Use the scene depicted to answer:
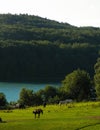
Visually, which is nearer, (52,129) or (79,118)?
(52,129)

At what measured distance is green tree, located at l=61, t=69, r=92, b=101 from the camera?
388ft

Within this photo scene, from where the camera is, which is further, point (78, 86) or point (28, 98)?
point (28, 98)

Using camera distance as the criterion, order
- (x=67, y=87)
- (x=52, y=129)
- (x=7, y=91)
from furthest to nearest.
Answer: (x=7, y=91) < (x=67, y=87) < (x=52, y=129)

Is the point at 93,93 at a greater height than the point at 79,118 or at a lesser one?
greater

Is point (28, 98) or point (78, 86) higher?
point (78, 86)

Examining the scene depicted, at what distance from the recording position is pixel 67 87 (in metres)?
121

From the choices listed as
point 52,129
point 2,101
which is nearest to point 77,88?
point 2,101

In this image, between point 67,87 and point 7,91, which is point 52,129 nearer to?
point 67,87

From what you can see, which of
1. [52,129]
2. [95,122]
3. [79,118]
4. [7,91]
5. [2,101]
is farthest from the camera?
[7,91]

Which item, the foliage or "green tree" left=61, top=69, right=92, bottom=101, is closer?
"green tree" left=61, top=69, right=92, bottom=101

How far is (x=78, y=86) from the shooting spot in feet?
392

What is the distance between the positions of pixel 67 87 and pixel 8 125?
7038 centimetres

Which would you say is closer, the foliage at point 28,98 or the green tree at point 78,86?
the green tree at point 78,86

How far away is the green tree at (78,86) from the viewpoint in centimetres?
11831
